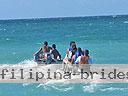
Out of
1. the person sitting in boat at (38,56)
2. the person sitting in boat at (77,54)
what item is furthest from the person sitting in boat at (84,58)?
the person sitting in boat at (38,56)

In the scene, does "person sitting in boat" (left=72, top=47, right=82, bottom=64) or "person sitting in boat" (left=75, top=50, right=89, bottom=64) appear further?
"person sitting in boat" (left=72, top=47, right=82, bottom=64)

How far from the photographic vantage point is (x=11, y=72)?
23297 mm

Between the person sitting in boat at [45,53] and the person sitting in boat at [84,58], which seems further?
the person sitting in boat at [45,53]

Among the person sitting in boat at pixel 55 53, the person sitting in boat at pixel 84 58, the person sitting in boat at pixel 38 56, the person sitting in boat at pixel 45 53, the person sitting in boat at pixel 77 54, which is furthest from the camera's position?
the person sitting in boat at pixel 38 56

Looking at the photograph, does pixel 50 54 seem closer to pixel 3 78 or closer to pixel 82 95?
pixel 3 78

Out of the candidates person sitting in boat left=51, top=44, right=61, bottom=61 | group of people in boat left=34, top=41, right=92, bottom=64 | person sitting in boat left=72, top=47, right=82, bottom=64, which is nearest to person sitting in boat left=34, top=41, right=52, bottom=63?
group of people in boat left=34, top=41, right=92, bottom=64

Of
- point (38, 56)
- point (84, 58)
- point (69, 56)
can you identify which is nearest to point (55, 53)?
point (38, 56)

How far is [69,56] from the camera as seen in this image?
68.1ft

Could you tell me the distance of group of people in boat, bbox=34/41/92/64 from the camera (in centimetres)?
1948

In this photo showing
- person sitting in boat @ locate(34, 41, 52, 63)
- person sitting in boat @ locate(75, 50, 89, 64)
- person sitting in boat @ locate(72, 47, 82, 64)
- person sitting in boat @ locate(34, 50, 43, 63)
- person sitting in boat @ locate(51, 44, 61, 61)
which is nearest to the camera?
person sitting in boat @ locate(75, 50, 89, 64)

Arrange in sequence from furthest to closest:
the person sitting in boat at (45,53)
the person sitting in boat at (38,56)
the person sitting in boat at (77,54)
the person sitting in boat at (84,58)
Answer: the person sitting in boat at (38,56), the person sitting in boat at (45,53), the person sitting in boat at (77,54), the person sitting in boat at (84,58)

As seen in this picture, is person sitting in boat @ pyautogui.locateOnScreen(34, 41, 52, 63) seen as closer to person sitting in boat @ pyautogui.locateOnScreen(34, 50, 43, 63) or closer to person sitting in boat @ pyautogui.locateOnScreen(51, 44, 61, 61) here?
person sitting in boat @ pyautogui.locateOnScreen(34, 50, 43, 63)

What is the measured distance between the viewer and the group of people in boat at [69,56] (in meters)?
19.5

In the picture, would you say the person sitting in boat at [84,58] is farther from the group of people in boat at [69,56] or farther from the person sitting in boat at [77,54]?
the person sitting in boat at [77,54]
